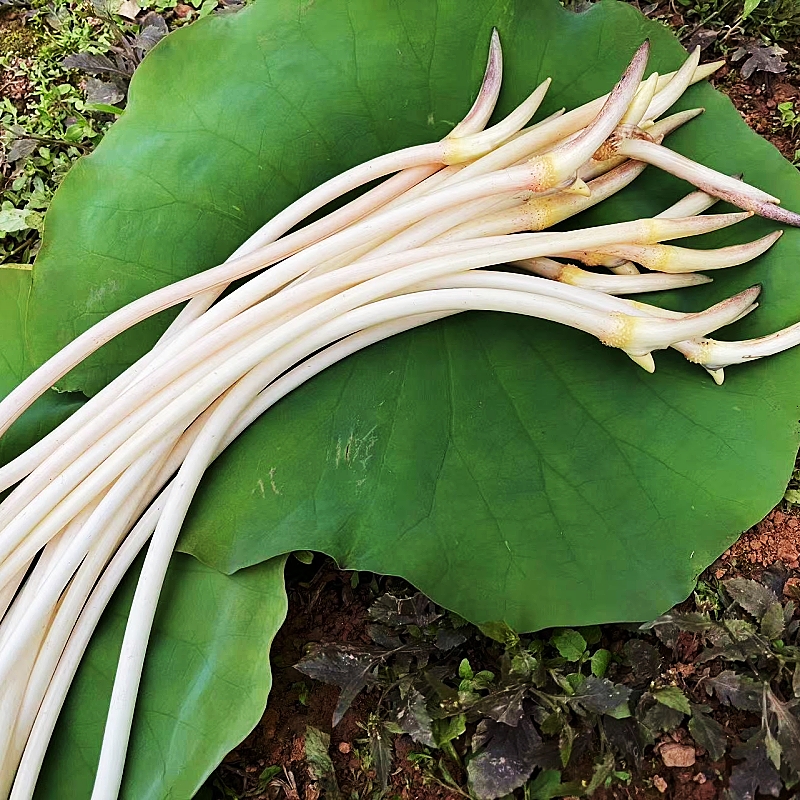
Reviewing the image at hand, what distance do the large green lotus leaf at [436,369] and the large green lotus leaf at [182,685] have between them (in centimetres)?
8

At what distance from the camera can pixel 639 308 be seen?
126 centimetres

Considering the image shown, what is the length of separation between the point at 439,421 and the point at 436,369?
0.33ft

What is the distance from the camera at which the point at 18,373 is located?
1.52m

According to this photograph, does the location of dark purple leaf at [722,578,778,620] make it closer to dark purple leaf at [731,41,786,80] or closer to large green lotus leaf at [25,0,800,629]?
large green lotus leaf at [25,0,800,629]

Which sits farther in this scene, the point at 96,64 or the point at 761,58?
the point at 96,64

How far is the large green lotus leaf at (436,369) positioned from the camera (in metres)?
1.33

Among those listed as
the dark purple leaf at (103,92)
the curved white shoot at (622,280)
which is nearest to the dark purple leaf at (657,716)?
the curved white shoot at (622,280)

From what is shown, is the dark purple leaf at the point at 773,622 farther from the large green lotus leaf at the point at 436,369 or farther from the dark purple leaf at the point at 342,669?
the dark purple leaf at the point at 342,669

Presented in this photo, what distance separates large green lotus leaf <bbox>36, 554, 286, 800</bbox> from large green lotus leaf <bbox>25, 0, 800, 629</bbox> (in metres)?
0.08

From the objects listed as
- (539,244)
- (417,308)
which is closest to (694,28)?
(539,244)

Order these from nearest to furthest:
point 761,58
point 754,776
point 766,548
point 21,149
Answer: point 754,776
point 766,548
point 761,58
point 21,149

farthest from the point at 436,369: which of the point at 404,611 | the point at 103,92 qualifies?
the point at 103,92

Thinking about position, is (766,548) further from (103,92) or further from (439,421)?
(103,92)

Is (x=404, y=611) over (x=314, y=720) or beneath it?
over
